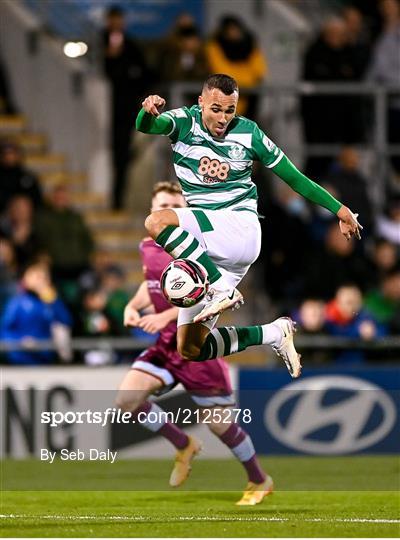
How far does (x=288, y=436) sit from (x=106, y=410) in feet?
6.66

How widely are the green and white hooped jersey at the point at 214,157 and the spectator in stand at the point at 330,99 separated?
9.49 metres

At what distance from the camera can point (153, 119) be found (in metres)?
11.2

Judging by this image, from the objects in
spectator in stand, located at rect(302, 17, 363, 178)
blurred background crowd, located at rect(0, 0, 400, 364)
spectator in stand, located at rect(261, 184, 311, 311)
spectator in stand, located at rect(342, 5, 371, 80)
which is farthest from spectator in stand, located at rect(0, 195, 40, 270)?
spectator in stand, located at rect(342, 5, 371, 80)

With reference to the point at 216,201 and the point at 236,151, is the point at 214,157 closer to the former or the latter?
the point at 236,151

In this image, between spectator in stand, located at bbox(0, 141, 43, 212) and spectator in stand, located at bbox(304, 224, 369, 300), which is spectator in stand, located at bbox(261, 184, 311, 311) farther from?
spectator in stand, located at bbox(0, 141, 43, 212)

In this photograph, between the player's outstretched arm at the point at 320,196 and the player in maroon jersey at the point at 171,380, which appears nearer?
the player's outstretched arm at the point at 320,196

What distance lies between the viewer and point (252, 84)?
20562 millimetres

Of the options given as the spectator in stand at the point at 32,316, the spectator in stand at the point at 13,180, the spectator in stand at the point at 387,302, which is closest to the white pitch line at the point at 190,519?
the spectator in stand at the point at 32,316

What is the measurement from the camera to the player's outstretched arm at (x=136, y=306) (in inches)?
501

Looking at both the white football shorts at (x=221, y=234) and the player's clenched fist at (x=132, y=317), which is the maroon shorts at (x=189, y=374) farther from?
the white football shorts at (x=221, y=234)

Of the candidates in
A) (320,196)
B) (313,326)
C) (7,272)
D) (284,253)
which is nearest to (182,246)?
(320,196)

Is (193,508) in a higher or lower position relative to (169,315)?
lower


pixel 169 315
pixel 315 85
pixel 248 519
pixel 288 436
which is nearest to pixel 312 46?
pixel 315 85

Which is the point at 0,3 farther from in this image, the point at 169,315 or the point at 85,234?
the point at 169,315
